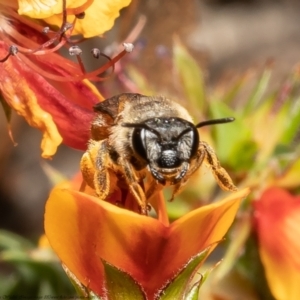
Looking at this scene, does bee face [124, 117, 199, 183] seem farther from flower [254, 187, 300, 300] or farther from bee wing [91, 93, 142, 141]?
flower [254, 187, 300, 300]

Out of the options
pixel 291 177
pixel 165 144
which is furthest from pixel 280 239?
pixel 165 144

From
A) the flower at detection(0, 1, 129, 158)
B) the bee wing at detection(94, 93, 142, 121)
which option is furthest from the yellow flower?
the bee wing at detection(94, 93, 142, 121)

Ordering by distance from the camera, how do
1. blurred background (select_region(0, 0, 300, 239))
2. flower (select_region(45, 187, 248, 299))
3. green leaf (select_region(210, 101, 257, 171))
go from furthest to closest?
blurred background (select_region(0, 0, 300, 239)) < green leaf (select_region(210, 101, 257, 171)) < flower (select_region(45, 187, 248, 299))

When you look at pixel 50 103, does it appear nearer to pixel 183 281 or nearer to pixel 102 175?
pixel 102 175

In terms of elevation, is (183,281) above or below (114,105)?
below

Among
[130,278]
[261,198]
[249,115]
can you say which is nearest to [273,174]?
[261,198]

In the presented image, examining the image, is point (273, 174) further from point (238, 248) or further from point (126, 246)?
point (126, 246)
